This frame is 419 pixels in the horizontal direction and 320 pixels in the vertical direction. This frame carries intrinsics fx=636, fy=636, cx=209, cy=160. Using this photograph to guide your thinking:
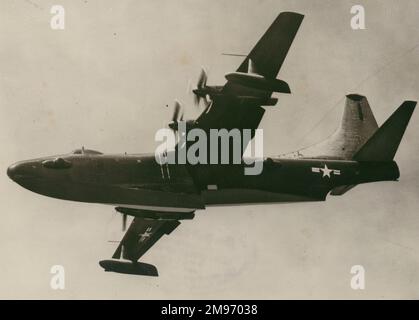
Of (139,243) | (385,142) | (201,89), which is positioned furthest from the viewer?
(139,243)

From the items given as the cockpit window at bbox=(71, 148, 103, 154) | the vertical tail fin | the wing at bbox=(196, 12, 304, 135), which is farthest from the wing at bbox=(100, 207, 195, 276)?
the vertical tail fin

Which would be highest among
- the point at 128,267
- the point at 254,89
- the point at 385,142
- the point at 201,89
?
the point at 201,89

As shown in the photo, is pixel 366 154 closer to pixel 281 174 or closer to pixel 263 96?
pixel 281 174

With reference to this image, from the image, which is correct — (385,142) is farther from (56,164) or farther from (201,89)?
(56,164)

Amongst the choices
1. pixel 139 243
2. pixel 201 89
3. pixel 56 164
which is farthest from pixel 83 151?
pixel 139 243

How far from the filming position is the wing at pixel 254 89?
2517cm

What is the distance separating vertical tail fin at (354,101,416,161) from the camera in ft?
96.1

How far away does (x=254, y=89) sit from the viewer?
25312mm

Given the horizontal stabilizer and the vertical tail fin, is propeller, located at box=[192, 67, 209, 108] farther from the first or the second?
the horizontal stabilizer

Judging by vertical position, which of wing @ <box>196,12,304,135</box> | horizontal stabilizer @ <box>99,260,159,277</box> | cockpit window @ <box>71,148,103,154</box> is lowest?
horizontal stabilizer @ <box>99,260,159,277</box>

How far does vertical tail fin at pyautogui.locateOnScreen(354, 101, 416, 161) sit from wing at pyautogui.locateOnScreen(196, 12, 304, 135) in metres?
5.86

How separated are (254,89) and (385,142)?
26.0 feet

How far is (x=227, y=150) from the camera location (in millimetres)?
27688

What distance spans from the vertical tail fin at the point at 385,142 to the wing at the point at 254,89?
5.86 meters
